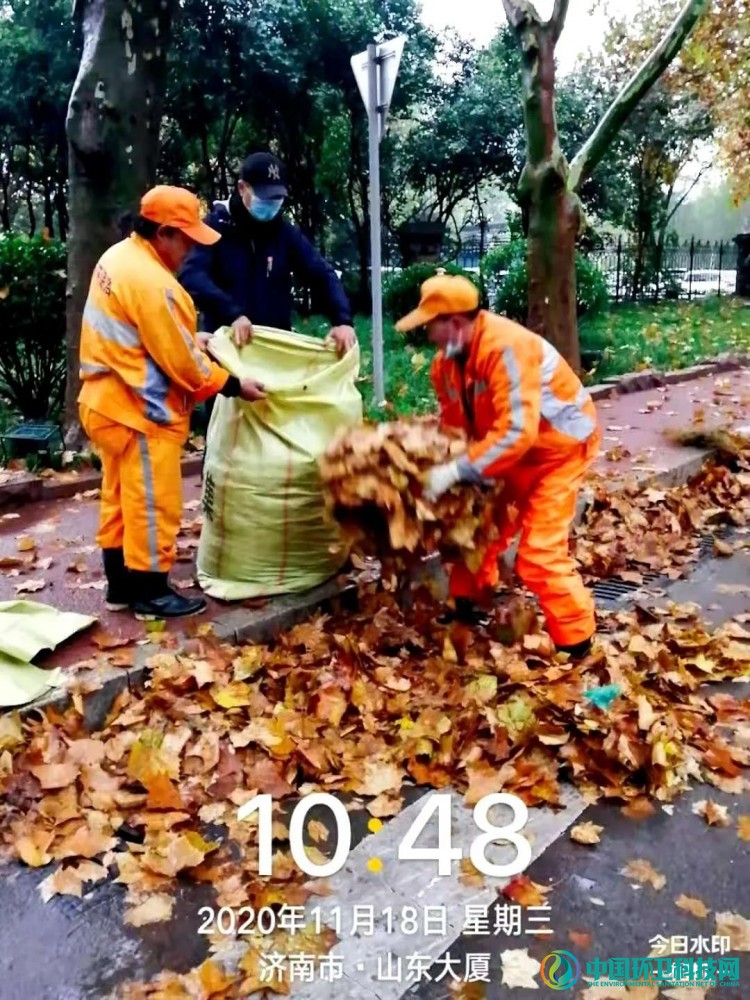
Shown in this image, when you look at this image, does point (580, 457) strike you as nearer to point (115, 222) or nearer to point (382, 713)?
point (382, 713)

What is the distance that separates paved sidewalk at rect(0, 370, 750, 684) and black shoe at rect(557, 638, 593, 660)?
109 centimetres

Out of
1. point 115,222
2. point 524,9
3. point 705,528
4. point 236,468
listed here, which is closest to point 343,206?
point 524,9

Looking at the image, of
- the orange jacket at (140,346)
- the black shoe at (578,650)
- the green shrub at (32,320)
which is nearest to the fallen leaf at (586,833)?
the black shoe at (578,650)

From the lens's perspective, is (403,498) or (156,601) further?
(156,601)

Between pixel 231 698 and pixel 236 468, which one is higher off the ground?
pixel 236 468

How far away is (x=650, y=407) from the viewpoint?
8.89 meters

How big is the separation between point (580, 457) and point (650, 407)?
5401mm

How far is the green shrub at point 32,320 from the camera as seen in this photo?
7289mm

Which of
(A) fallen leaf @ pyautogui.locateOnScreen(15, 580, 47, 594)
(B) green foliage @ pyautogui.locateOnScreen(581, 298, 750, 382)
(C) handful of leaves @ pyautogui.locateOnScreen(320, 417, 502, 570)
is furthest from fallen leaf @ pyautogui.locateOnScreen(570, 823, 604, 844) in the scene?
(B) green foliage @ pyautogui.locateOnScreen(581, 298, 750, 382)

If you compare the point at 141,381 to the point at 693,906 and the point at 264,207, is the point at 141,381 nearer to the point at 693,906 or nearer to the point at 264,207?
the point at 264,207

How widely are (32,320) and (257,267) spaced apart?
12.0 ft

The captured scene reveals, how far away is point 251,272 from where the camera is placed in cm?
437

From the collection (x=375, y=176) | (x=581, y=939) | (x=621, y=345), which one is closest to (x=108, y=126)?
(x=375, y=176)

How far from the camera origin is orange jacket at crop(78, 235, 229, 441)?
3584 millimetres
